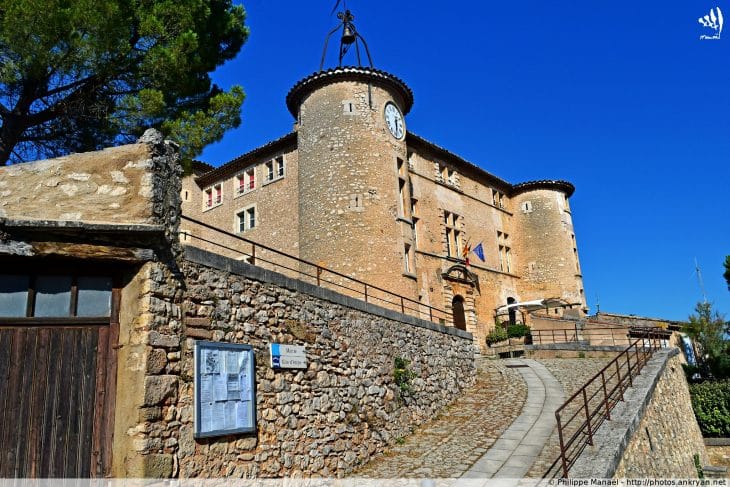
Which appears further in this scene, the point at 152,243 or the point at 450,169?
the point at 450,169

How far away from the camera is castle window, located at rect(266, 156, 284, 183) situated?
22.9m

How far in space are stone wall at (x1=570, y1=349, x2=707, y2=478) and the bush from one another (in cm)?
148

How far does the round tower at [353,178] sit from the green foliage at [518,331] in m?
8.43

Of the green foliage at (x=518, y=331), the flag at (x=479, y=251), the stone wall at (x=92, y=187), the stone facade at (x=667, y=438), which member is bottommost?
the stone facade at (x=667, y=438)

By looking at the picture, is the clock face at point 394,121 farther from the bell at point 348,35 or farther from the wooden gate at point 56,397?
the wooden gate at point 56,397

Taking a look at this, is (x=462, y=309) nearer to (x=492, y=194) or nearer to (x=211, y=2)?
(x=492, y=194)

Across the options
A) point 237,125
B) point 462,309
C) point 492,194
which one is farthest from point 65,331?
point 492,194

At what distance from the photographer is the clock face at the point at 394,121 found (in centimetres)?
2061

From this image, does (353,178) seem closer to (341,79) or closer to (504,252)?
(341,79)

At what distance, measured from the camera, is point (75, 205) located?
632cm

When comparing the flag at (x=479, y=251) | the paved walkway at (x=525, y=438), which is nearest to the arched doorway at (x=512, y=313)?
the flag at (x=479, y=251)

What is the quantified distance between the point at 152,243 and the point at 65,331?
133cm

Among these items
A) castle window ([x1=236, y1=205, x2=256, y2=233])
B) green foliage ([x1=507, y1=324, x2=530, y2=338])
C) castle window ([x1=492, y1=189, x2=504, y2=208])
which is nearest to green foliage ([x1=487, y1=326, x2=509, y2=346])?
green foliage ([x1=507, y1=324, x2=530, y2=338])

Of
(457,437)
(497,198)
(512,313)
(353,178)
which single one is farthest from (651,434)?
(497,198)
